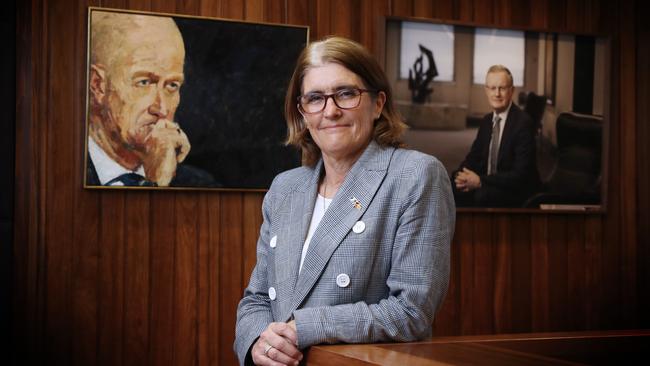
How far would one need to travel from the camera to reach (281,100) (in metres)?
3.79

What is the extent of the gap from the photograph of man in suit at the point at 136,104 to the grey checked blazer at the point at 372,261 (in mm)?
1777

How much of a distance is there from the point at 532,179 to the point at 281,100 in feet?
4.82

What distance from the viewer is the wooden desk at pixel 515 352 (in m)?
1.07

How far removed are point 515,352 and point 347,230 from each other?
71 cm

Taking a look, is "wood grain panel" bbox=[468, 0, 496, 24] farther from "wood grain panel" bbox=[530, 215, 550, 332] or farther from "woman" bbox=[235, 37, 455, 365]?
"woman" bbox=[235, 37, 455, 365]

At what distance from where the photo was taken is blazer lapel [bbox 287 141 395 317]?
181 cm

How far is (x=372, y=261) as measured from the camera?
1784 millimetres

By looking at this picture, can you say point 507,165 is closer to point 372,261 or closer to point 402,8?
point 402,8

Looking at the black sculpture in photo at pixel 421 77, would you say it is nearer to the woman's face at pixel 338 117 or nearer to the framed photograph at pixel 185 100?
the framed photograph at pixel 185 100

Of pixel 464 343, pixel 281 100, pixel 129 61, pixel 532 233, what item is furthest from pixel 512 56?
pixel 464 343

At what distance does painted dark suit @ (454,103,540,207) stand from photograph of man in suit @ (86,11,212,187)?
4.72ft

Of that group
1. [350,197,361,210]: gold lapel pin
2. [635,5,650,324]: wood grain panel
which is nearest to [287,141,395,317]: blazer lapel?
[350,197,361,210]: gold lapel pin

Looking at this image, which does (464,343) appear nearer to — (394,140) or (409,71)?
(394,140)

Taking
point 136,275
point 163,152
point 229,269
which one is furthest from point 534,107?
point 136,275
